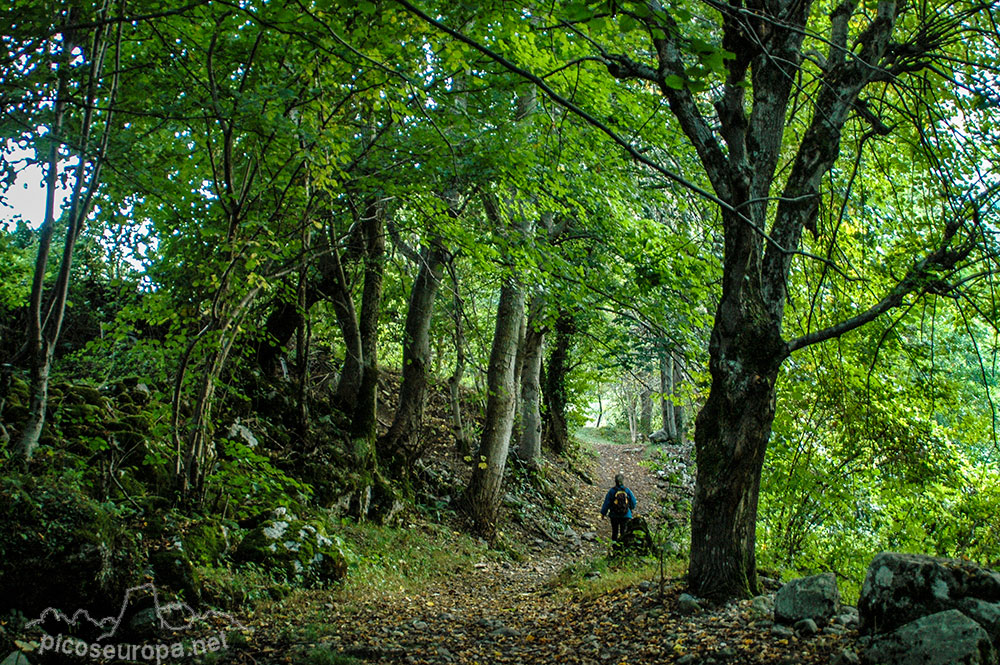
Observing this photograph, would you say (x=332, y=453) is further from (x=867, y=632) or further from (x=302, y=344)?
(x=867, y=632)

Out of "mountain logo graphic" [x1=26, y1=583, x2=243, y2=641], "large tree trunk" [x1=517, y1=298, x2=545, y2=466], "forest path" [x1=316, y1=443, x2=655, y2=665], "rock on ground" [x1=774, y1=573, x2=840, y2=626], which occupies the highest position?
"large tree trunk" [x1=517, y1=298, x2=545, y2=466]

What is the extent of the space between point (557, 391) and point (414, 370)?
755 centimetres

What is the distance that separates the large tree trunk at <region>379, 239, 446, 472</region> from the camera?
422 inches

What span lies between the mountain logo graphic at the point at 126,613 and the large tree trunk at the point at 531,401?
10122 millimetres

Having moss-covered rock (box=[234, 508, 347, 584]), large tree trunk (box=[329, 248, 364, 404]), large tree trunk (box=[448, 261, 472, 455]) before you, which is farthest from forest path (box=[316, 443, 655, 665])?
large tree trunk (box=[329, 248, 364, 404])

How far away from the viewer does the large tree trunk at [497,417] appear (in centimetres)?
1102

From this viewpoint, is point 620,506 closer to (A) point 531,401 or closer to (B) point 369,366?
(A) point 531,401

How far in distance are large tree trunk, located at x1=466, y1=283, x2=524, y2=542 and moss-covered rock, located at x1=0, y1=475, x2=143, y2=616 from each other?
716cm

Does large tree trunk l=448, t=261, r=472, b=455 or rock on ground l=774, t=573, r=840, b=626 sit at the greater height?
large tree trunk l=448, t=261, r=472, b=455

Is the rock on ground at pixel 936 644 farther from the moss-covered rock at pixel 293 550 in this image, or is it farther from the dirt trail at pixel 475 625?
the moss-covered rock at pixel 293 550

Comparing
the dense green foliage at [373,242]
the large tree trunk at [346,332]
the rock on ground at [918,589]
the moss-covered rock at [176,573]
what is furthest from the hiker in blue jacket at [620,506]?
the moss-covered rock at [176,573]

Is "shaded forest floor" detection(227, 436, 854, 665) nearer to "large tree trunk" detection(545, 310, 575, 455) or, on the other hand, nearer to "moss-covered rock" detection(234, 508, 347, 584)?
"moss-covered rock" detection(234, 508, 347, 584)

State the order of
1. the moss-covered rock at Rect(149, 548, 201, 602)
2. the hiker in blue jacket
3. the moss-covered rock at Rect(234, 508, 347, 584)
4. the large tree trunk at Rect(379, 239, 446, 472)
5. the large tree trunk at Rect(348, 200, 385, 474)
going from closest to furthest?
the moss-covered rock at Rect(149, 548, 201, 602) < the moss-covered rock at Rect(234, 508, 347, 584) < the large tree trunk at Rect(348, 200, 385, 474) < the hiker in blue jacket < the large tree trunk at Rect(379, 239, 446, 472)

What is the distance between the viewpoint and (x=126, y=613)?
412cm
